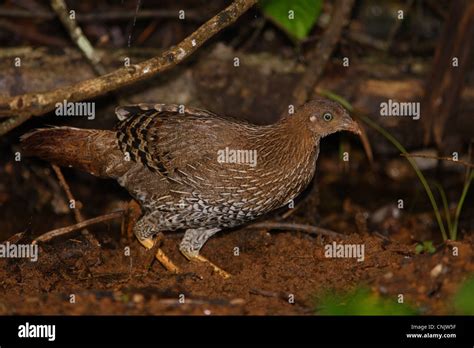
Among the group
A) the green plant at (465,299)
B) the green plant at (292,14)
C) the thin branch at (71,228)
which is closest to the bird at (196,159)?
the thin branch at (71,228)

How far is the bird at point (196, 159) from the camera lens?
613 centimetres

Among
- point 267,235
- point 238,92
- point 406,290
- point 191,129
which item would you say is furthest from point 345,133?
point 406,290

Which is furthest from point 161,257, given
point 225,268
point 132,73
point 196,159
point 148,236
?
point 132,73

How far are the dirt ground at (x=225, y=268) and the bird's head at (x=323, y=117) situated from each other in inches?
34.6

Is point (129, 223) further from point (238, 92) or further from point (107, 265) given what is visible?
point (238, 92)

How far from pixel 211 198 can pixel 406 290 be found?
66.9 inches

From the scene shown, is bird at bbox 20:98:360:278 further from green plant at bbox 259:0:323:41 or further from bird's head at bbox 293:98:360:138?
green plant at bbox 259:0:323:41

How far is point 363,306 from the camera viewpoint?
15.6 feet

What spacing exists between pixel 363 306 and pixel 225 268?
2227 millimetres

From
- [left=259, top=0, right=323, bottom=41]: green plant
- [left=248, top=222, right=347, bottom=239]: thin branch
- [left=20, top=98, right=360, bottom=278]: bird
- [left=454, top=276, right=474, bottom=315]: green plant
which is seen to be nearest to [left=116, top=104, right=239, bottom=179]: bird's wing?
[left=20, top=98, right=360, bottom=278]: bird

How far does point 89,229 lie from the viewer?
7.32 metres

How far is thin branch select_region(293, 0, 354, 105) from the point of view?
787cm

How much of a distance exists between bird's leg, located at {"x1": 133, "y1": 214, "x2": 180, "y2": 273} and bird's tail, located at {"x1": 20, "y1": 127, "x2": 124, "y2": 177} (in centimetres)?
43

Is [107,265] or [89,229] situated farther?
[89,229]
